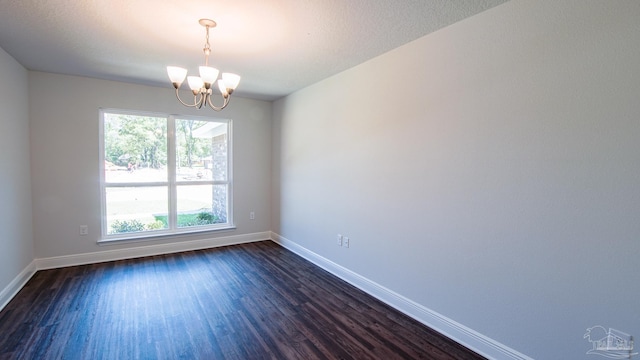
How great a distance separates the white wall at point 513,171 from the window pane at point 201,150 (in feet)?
8.57

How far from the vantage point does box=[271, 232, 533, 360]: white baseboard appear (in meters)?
2.09

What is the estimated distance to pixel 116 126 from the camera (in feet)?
13.5

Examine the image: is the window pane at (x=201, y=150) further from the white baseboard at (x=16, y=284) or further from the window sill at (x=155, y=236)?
the white baseboard at (x=16, y=284)

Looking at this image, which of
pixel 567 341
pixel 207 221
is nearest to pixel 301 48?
pixel 567 341

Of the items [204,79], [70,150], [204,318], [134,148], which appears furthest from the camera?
[134,148]

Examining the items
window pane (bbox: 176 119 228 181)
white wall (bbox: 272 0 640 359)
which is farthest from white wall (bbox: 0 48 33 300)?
white wall (bbox: 272 0 640 359)

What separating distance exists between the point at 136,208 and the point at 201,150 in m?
1.24

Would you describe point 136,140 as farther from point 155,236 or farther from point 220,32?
point 220,32

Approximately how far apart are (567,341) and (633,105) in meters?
1.34

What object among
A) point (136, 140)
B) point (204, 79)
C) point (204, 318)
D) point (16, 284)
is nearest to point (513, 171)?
point (204, 79)

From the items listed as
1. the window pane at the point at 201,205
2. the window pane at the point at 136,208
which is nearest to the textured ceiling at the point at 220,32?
the window pane at the point at 136,208

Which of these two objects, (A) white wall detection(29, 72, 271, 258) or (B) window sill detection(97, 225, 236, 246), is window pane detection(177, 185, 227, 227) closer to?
(B) window sill detection(97, 225, 236, 246)

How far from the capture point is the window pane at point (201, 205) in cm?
467

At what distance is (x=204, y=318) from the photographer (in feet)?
8.65
